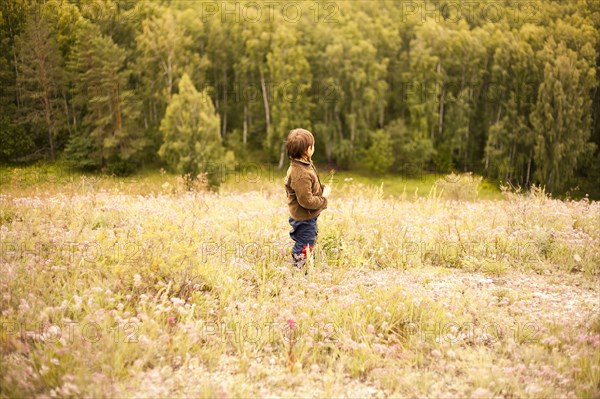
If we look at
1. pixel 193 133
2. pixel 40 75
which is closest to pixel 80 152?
pixel 40 75

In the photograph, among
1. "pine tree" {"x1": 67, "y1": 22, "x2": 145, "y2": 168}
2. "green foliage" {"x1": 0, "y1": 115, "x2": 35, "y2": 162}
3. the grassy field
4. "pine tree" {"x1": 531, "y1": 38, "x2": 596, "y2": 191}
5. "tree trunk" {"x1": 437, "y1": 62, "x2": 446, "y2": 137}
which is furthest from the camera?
"tree trunk" {"x1": 437, "y1": 62, "x2": 446, "y2": 137}

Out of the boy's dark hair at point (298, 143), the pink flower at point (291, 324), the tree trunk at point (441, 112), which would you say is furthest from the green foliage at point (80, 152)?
the pink flower at point (291, 324)

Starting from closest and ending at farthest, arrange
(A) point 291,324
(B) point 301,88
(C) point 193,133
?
(A) point 291,324 → (C) point 193,133 → (B) point 301,88

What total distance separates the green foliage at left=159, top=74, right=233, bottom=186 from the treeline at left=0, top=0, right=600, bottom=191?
Result: 114mm

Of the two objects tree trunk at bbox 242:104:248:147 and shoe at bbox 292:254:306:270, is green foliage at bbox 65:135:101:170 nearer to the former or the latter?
tree trunk at bbox 242:104:248:147

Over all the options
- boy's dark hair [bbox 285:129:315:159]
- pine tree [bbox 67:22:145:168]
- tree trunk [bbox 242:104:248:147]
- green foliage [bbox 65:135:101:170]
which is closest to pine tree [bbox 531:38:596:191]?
tree trunk [bbox 242:104:248:147]

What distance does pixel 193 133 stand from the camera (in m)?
35.6

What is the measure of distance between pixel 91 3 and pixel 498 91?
4135 centimetres

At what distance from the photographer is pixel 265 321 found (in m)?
4.43

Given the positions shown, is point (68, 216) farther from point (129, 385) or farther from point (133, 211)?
point (129, 385)

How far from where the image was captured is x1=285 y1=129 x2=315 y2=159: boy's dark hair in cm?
548

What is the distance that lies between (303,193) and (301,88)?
39.6 metres

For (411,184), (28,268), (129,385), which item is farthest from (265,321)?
(411,184)

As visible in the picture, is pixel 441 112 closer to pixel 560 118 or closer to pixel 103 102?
pixel 560 118
